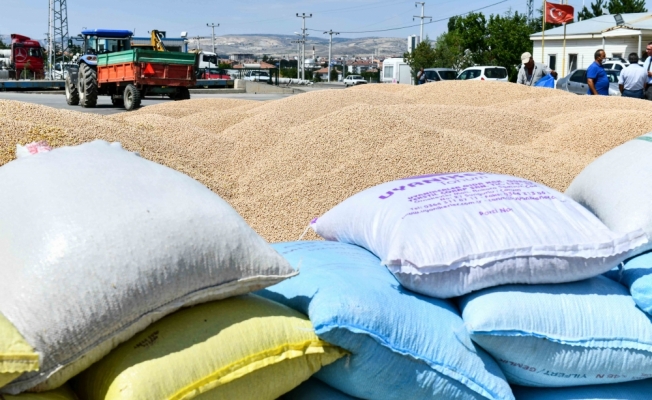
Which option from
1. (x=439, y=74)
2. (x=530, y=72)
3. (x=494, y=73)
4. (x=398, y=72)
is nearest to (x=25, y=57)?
(x=398, y=72)

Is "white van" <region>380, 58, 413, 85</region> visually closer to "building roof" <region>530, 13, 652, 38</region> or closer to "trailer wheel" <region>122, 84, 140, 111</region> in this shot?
"building roof" <region>530, 13, 652, 38</region>

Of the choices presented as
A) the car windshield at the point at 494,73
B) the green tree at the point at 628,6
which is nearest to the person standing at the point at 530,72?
the car windshield at the point at 494,73

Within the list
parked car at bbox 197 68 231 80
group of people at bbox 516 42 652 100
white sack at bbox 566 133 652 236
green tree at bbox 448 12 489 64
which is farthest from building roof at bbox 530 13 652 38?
white sack at bbox 566 133 652 236

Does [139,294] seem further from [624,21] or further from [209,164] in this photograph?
[624,21]

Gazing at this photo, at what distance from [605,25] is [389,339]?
26.2 m

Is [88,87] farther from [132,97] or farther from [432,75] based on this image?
[432,75]

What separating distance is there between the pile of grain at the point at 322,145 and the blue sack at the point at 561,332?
70.7 inches

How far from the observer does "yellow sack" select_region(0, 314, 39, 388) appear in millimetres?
1145

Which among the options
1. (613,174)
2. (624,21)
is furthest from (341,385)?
(624,21)

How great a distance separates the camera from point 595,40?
2422cm

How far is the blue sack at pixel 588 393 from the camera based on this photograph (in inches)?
66.7

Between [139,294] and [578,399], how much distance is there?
109 centimetres

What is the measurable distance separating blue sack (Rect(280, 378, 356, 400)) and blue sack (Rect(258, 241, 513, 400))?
42 mm

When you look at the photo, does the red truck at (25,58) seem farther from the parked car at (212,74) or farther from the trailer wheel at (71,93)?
the trailer wheel at (71,93)
